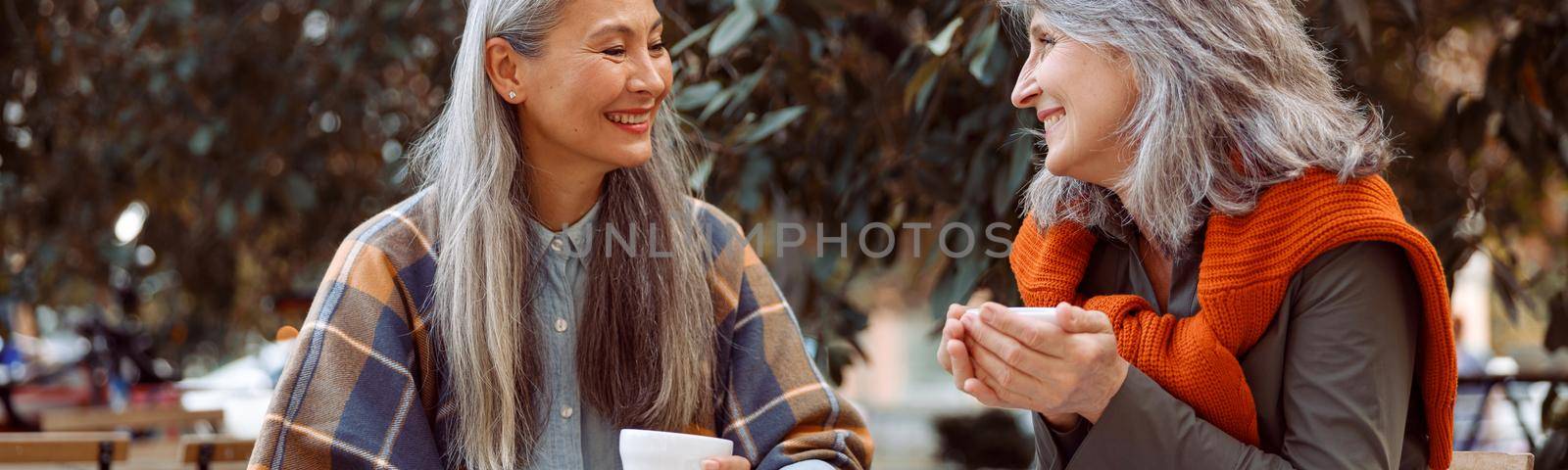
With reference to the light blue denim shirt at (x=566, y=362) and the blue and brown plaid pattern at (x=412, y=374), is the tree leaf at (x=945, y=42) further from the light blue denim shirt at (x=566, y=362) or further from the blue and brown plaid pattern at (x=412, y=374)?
the light blue denim shirt at (x=566, y=362)

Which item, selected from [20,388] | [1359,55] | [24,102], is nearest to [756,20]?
[1359,55]

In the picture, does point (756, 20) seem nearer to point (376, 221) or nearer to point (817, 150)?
point (817, 150)

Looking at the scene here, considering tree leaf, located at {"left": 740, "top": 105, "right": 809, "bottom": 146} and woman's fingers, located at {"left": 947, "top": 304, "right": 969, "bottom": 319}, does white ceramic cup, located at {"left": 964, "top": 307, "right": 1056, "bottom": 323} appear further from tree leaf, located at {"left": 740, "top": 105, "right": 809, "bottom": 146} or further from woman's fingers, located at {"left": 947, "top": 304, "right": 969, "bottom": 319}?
tree leaf, located at {"left": 740, "top": 105, "right": 809, "bottom": 146}

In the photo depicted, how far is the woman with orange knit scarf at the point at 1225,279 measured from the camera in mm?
1539

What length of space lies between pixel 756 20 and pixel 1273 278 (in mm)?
1370

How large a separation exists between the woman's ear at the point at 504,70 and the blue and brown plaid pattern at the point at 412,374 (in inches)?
8.2

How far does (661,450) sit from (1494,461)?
1.13 m

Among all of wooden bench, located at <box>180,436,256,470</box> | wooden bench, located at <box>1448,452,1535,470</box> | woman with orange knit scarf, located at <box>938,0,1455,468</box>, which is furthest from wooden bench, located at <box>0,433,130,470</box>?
wooden bench, located at <box>1448,452,1535,470</box>

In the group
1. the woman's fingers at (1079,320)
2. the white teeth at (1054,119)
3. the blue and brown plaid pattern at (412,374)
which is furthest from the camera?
the blue and brown plaid pattern at (412,374)

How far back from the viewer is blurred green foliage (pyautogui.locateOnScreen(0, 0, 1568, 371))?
2836mm

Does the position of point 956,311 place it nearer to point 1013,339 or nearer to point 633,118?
point 1013,339

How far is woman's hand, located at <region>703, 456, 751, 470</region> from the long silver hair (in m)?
0.23

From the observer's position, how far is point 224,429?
14.4 ft

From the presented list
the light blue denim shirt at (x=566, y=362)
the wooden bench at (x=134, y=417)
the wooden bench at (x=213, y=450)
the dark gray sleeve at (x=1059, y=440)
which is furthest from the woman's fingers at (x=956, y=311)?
the wooden bench at (x=134, y=417)
